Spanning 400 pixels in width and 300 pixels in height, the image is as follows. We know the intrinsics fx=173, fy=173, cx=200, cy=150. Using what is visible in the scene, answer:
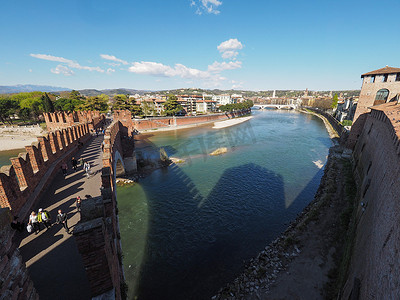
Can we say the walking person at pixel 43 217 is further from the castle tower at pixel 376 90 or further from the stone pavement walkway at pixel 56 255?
the castle tower at pixel 376 90

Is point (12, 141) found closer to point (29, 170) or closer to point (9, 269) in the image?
point (29, 170)

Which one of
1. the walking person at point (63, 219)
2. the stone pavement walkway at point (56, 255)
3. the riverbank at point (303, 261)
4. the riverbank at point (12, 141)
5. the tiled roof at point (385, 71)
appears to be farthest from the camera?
the riverbank at point (12, 141)

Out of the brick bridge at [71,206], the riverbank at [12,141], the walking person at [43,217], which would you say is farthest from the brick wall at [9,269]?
the riverbank at [12,141]

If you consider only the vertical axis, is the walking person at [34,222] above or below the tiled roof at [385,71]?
below

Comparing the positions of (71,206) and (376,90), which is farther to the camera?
(376,90)

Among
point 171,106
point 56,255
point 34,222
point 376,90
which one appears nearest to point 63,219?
point 34,222

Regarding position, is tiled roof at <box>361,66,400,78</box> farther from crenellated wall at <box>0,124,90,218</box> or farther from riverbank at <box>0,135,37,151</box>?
riverbank at <box>0,135,37,151</box>

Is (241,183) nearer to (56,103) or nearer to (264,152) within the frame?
(264,152)
